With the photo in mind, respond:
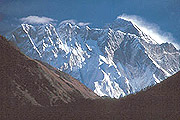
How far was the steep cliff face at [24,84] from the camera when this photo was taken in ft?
365

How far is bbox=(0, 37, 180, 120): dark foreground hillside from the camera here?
7111 cm

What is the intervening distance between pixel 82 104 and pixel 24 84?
1303 inches

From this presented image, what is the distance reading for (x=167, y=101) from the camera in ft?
260

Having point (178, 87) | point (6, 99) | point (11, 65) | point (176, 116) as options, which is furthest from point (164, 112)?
point (11, 65)

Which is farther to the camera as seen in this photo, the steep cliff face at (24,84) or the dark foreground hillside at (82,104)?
the steep cliff face at (24,84)

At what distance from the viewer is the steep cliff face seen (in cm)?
11131

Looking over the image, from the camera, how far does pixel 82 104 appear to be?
111 metres

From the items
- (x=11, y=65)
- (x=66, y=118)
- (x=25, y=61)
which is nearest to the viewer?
(x=66, y=118)

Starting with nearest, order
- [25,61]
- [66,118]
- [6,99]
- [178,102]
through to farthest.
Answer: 1. [66,118]
2. [178,102]
3. [6,99]
4. [25,61]

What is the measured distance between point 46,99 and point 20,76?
61.2 ft

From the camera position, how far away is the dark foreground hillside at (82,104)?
233 feet

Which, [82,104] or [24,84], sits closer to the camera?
[82,104]

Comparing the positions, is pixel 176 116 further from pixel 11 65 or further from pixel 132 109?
pixel 11 65

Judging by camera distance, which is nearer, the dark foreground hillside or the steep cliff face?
the dark foreground hillside
